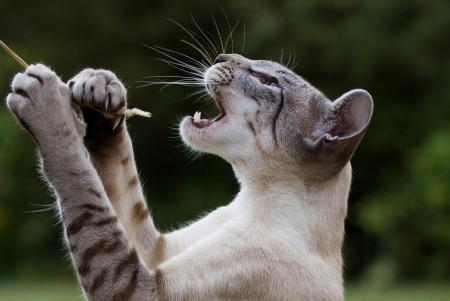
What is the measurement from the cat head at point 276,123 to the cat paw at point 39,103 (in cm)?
117

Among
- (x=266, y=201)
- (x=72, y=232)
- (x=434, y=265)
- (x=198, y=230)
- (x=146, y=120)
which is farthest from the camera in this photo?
(x=146, y=120)

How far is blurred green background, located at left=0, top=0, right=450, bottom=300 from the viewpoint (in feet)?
48.4

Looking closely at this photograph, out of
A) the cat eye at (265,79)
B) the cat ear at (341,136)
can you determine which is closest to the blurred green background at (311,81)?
A: the cat eye at (265,79)

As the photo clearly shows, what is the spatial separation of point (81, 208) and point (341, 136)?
1869mm

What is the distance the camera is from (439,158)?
14.7 m

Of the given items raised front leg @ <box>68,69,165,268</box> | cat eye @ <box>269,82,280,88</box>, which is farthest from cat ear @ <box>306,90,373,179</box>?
raised front leg @ <box>68,69,165,268</box>

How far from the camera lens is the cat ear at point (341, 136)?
4793mm

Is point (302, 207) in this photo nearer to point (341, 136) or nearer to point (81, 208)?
point (341, 136)

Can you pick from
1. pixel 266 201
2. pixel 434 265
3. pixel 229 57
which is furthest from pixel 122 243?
pixel 434 265

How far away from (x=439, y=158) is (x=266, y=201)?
1070 cm

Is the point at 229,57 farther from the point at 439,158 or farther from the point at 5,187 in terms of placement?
the point at 5,187

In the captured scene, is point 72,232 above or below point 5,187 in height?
above

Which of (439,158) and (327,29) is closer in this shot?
(439,158)

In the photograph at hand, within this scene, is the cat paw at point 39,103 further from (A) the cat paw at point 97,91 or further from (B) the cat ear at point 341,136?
(B) the cat ear at point 341,136
